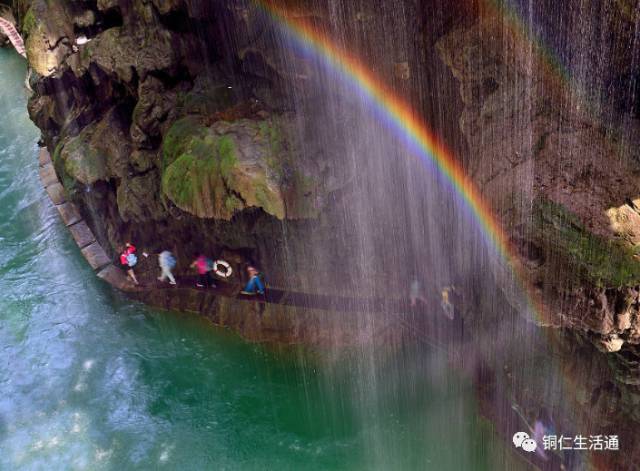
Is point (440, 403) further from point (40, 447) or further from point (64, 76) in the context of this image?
point (64, 76)

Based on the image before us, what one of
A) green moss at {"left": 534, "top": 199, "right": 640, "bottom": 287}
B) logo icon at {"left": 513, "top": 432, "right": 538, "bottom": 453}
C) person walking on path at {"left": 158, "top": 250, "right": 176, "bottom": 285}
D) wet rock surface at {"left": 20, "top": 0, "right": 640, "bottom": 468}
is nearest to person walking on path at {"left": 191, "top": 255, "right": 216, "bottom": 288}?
wet rock surface at {"left": 20, "top": 0, "right": 640, "bottom": 468}

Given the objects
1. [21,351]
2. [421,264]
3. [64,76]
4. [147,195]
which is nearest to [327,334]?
[421,264]

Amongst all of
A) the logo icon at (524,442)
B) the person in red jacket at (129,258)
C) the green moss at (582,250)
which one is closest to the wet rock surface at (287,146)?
the green moss at (582,250)

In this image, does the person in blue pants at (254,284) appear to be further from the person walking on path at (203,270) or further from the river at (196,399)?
the river at (196,399)

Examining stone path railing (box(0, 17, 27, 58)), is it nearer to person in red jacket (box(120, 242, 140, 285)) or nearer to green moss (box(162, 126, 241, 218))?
person in red jacket (box(120, 242, 140, 285))

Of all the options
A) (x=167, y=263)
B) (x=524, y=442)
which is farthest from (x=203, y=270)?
(x=524, y=442)

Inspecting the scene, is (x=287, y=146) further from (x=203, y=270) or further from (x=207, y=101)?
(x=203, y=270)
